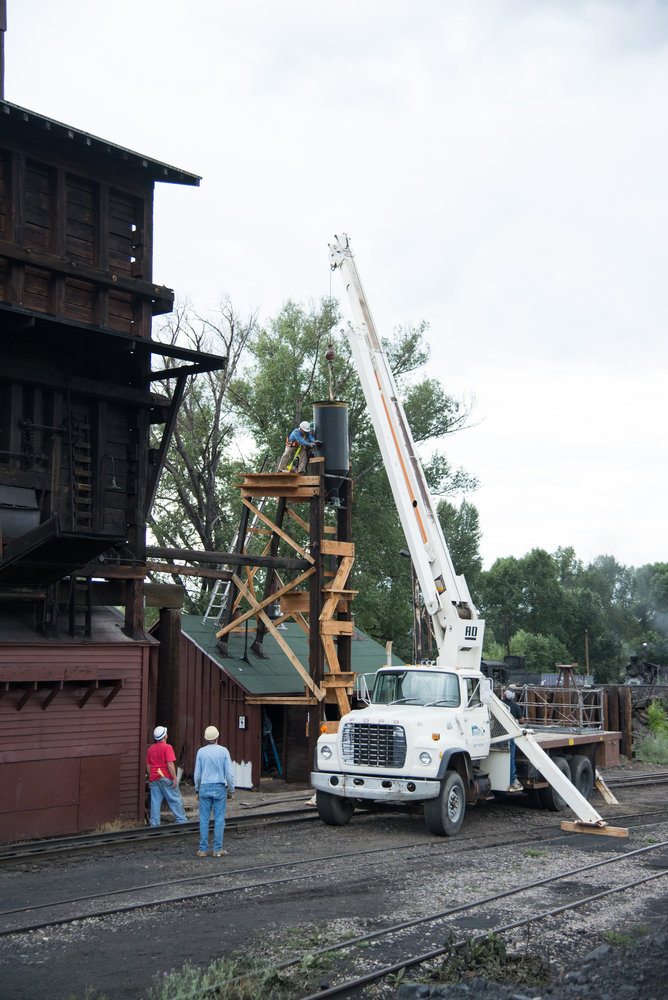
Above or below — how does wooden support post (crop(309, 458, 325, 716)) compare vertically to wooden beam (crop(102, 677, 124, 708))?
above

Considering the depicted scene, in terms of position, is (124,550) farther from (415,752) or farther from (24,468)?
A: (415,752)

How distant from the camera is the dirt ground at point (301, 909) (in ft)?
25.5

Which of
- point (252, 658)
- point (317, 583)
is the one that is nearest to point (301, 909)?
point (317, 583)

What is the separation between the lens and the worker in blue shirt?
73.4ft

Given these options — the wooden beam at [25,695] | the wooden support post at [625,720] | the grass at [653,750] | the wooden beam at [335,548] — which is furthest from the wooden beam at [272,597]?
the grass at [653,750]

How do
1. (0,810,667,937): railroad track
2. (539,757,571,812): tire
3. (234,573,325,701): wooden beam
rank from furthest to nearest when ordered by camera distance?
(234,573,325,701): wooden beam, (539,757,571,812): tire, (0,810,667,937): railroad track

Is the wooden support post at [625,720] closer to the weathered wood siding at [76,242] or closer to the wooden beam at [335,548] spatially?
the wooden beam at [335,548]

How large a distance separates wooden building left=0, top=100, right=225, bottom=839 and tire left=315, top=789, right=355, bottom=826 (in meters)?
3.24

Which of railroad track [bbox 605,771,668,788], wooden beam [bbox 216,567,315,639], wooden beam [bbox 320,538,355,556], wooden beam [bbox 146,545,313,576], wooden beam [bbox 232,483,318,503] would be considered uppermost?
wooden beam [bbox 232,483,318,503]

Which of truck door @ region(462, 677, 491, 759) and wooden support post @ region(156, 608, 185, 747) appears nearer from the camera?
truck door @ region(462, 677, 491, 759)

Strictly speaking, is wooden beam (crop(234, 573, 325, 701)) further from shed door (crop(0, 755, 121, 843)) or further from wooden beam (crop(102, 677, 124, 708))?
shed door (crop(0, 755, 121, 843))

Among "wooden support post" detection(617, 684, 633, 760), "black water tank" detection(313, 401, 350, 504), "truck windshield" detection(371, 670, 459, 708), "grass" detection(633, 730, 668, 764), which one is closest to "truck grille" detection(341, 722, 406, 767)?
"truck windshield" detection(371, 670, 459, 708)

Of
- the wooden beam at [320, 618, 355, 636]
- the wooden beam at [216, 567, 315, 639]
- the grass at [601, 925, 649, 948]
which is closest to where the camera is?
the grass at [601, 925, 649, 948]

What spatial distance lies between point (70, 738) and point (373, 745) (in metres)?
4.98
